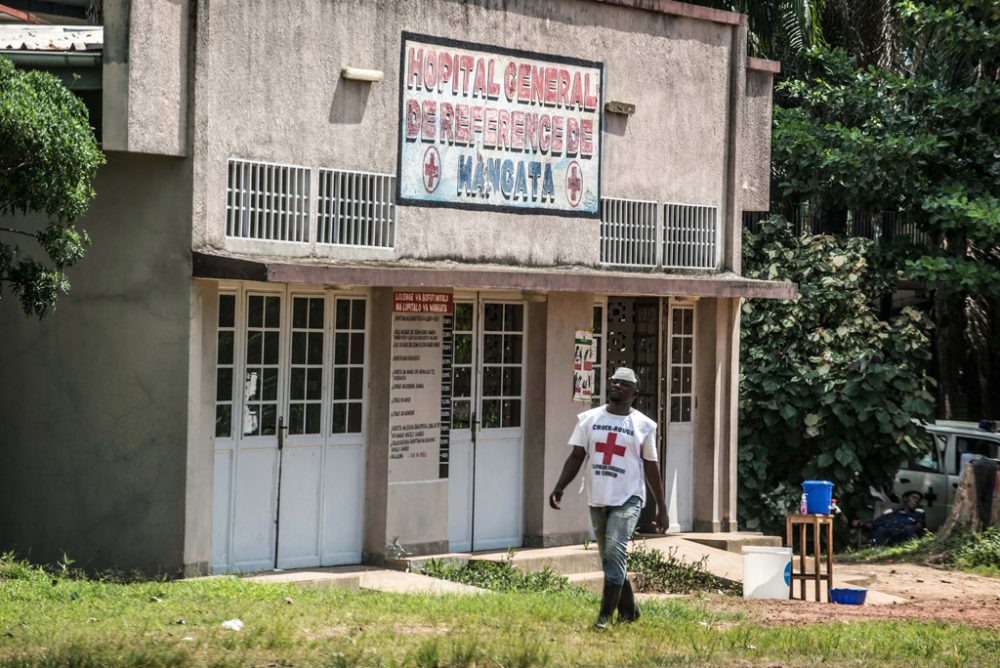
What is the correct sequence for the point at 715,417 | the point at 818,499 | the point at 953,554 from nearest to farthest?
the point at 818,499, the point at 715,417, the point at 953,554

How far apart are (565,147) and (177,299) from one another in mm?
4506

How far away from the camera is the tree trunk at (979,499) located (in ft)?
54.6

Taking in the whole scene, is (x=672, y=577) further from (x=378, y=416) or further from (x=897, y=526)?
(x=897, y=526)

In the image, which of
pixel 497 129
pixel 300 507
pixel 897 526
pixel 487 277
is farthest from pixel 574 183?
pixel 897 526

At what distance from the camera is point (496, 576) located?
1327 centimetres

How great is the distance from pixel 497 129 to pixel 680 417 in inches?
160

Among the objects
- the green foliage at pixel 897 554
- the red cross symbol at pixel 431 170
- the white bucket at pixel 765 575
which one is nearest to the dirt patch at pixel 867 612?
the white bucket at pixel 765 575

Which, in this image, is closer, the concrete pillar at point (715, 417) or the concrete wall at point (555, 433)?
the concrete wall at point (555, 433)

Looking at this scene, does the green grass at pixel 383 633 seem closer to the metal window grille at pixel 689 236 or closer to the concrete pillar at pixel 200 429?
the concrete pillar at pixel 200 429

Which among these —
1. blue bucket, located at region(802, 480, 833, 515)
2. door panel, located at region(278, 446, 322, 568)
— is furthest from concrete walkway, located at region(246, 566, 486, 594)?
blue bucket, located at region(802, 480, 833, 515)

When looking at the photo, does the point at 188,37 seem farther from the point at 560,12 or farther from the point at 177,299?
the point at 560,12

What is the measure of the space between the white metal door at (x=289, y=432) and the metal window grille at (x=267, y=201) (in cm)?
53

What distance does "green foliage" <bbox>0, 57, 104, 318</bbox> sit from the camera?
1040 cm

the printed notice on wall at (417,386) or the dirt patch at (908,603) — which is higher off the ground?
the printed notice on wall at (417,386)
